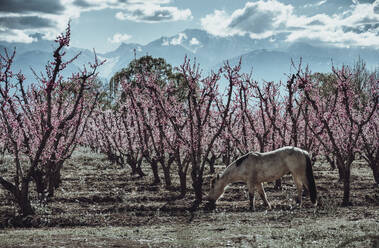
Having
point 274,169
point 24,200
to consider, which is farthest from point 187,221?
point 24,200

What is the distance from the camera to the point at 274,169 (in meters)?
14.5

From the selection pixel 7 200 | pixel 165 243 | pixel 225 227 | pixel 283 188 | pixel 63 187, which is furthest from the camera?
pixel 63 187

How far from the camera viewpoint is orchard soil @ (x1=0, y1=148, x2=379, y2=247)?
31.3ft

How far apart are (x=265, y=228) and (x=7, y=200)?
10514 millimetres

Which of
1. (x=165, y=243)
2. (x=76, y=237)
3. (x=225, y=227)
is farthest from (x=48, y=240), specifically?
(x=225, y=227)

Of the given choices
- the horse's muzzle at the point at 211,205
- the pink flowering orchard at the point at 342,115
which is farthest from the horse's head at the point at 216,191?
the pink flowering orchard at the point at 342,115

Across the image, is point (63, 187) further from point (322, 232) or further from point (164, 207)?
point (322, 232)

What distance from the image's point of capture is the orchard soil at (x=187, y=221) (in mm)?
9539

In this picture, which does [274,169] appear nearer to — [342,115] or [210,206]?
[210,206]

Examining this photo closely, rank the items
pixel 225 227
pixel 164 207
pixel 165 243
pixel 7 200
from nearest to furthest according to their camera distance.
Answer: pixel 165 243 < pixel 225 227 < pixel 164 207 < pixel 7 200

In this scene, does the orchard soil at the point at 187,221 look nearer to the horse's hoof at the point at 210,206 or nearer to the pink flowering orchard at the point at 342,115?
the horse's hoof at the point at 210,206

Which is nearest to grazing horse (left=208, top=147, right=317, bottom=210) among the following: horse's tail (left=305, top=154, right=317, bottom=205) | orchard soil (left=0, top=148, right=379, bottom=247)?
horse's tail (left=305, top=154, right=317, bottom=205)

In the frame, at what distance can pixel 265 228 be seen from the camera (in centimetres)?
1087

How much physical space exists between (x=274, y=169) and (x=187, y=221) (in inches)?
138
